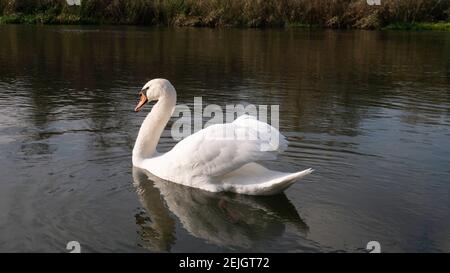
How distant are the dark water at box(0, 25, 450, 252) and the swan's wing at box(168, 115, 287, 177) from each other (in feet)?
1.29

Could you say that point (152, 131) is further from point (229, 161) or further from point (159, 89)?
point (229, 161)

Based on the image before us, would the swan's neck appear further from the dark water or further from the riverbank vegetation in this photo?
the riverbank vegetation

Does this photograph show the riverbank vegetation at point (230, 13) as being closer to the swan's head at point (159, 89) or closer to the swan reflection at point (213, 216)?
the swan's head at point (159, 89)

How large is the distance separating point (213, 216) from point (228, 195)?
625 mm

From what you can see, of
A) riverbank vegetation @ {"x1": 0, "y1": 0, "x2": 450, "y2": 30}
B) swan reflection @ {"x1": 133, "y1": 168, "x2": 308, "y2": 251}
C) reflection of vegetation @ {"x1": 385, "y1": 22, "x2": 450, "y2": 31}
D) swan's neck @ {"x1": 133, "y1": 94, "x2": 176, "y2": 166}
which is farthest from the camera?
reflection of vegetation @ {"x1": 385, "y1": 22, "x2": 450, "y2": 31}

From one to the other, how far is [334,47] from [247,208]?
23583 millimetres

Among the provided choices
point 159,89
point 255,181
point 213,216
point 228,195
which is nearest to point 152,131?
point 159,89

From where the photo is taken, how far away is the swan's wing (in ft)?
22.9

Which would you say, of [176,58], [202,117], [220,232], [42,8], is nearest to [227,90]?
[202,117]

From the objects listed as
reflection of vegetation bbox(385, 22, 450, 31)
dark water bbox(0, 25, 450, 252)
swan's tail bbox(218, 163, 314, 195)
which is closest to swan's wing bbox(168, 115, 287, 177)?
swan's tail bbox(218, 163, 314, 195)

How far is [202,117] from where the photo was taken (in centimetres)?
1219

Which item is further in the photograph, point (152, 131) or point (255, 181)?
point (152, 131)

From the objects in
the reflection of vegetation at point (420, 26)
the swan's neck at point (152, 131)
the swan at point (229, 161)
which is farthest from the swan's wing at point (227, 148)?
the reflection of vegetation at point (420, 26)

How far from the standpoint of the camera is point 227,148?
7.12 meters
